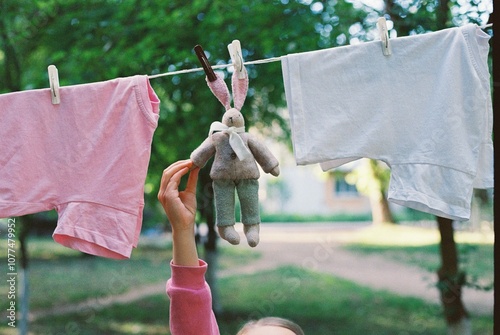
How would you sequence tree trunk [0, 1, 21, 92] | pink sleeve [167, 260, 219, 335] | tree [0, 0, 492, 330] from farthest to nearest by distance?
tree trunk [0, 1, 21, 92]
tree [0, 0, 492, 330]
pink sleeve [167, 260, 219, 335]

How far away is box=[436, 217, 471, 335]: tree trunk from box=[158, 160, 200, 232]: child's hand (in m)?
2.23

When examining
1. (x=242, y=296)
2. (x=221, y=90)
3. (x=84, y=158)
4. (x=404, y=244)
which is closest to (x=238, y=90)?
(x=221, y=90)

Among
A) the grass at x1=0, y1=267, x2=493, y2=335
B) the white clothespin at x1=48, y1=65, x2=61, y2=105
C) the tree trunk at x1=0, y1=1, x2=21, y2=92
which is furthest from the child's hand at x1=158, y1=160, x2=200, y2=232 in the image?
the grass at x1=0, y1=267, x2=493, y2=335

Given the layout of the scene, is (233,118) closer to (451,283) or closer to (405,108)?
(405,108)

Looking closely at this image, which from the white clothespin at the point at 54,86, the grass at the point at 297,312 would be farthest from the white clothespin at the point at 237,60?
the grass at the point at 297,312

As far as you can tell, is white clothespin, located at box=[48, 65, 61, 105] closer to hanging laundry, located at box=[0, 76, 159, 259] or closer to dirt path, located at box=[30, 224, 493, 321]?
hanging laundry, located at box=[0, 76, 159, 259]

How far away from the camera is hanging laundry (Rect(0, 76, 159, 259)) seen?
121cm

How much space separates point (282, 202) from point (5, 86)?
7759mm

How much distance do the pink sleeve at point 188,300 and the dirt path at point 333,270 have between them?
13.9 ft

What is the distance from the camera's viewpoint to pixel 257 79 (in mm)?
3094

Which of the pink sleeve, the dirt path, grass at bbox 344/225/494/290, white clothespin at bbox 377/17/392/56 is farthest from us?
grass at bbox 344/225/494/290

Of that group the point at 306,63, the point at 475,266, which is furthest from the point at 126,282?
the point at 306,63

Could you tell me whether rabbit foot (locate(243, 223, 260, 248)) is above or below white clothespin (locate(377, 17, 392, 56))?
below

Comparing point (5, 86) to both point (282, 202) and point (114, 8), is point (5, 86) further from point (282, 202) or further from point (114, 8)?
point (282, 202)
